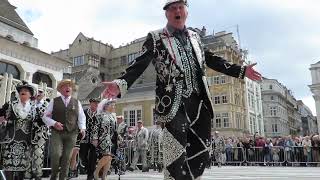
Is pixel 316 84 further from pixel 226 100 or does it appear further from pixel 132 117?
pixel 132 117

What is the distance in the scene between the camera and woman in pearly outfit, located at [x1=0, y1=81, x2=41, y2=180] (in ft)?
22.1

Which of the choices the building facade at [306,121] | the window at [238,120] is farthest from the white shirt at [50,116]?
the building facade at [306,121]

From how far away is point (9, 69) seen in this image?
20.5 meters

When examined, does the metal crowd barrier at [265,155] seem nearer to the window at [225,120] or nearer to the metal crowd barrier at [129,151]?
the metal crowd barrier at [129,151]

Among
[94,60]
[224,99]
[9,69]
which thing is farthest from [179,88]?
[94,60]

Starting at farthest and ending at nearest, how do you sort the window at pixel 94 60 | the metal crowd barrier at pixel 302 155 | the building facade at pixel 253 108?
the building facade at pixel 253 108 → the window at pixel 94 60 → the metal crowd barrier at pixel 302 155

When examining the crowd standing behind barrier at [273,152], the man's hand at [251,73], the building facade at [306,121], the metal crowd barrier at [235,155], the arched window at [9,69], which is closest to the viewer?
the man's hand at [251,73]

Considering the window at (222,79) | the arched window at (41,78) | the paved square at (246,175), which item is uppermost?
the window at (222,79)

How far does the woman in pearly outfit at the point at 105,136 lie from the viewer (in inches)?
333

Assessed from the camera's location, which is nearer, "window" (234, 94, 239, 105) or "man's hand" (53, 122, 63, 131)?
"man's hand" (53, 122, 63, 131)

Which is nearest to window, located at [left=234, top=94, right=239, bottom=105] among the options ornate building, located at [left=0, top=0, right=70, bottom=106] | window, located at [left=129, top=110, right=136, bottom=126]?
window, located at [left=129, top=110, right=136, bottom=126]

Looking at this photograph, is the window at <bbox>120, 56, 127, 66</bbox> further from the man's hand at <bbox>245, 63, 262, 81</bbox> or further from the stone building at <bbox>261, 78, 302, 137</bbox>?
the man's hand at <bbox>245, 63, 262, 81</bbox>

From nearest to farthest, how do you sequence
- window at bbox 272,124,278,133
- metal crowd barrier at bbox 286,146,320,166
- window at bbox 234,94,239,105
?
1. metal crowd barrier at bbox 286,146,320,166
2. window at bbox 234,94,239,105
3. window at bbox 272,124,278,133

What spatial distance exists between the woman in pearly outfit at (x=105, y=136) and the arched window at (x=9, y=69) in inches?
503
